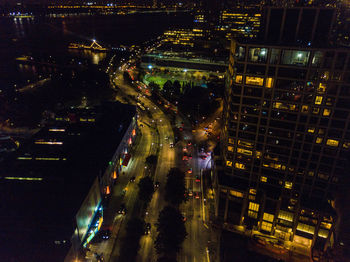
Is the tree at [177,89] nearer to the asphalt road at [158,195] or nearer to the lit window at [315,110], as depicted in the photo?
the asphalt road at [158,195]

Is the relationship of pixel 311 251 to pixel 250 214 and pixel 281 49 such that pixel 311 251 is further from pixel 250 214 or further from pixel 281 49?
pixel 281 49

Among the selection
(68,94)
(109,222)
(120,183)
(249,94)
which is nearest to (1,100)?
(68,94)

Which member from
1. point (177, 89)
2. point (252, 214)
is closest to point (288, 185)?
point (252, 214)

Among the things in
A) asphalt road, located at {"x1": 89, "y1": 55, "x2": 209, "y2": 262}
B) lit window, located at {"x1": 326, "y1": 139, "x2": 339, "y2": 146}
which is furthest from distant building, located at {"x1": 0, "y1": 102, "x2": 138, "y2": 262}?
lit window, located at {"x1": 326, "y1": 139, "x2": 339, "y2": 146}

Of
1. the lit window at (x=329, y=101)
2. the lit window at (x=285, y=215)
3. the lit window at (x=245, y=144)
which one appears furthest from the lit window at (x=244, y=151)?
the lit window at (x=329, y=101)

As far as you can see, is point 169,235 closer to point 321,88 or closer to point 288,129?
point 288,129
